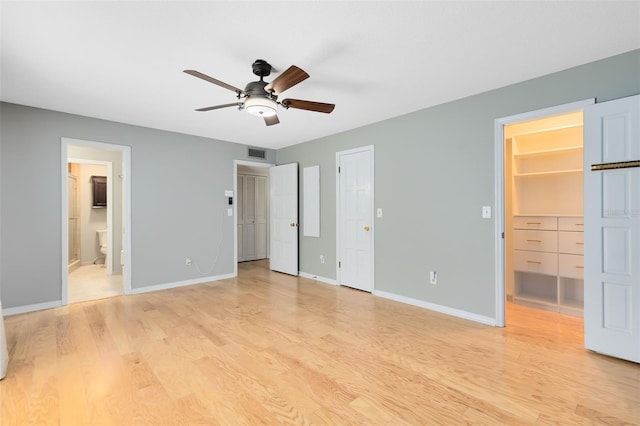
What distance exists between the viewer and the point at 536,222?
3.58 meters

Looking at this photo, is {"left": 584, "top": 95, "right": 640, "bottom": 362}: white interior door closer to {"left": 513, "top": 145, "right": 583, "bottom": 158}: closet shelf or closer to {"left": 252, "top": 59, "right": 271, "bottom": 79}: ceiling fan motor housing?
{"left": 513, "top": 145, "right": 583, "bottom": 158}: closet shelf

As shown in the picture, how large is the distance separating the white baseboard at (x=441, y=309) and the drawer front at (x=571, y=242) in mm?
1347

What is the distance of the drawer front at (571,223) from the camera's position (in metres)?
3.30

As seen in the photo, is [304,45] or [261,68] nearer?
[304,45]

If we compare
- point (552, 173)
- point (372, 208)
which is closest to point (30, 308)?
point (372, 208)

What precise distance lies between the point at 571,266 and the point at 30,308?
→ 643cm

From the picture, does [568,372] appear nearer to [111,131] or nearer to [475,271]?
[475,271]

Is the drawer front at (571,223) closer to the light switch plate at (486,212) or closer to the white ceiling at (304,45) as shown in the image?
the light switch plate at (486,212)

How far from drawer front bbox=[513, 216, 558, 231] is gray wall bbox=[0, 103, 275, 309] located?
4.33 meters

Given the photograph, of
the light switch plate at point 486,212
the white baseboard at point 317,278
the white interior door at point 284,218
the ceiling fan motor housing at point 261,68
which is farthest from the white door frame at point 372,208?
the ceiling fan motor housing at point 261,68

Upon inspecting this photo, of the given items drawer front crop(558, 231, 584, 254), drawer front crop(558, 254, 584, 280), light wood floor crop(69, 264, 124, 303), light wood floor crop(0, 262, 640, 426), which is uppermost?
drawer front crop(558, 231, 584, 254)

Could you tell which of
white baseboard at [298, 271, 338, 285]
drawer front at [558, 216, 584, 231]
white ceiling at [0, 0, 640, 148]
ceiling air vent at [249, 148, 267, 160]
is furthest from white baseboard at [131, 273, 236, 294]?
drawer front at [558, 216, 584, 231]

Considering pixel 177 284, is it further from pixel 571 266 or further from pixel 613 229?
pixel 571 266

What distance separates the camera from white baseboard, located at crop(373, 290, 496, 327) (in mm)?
3055
